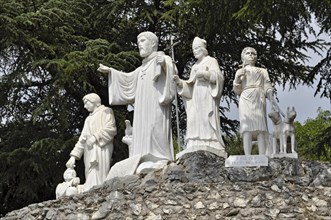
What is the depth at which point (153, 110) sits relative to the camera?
37.0 feet

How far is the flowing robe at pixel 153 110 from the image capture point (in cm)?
1116

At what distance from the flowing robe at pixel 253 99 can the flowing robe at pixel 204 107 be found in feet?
1.26

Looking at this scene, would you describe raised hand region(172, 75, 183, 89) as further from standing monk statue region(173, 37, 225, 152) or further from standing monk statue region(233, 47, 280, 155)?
standing monk statue region(233, 47, 280, 155)

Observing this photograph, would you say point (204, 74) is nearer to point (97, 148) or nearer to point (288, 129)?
point (288, 129)

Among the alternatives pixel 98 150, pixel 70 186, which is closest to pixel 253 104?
pixel 98 150

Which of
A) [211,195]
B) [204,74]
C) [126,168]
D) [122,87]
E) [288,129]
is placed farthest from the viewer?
[122,87]

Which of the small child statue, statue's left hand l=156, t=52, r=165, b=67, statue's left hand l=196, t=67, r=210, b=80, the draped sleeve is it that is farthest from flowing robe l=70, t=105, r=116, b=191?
statue's left hand l=196, t=67, r=210, b=80

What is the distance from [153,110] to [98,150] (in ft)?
3.92

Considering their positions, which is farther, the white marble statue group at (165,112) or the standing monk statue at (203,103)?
the standing monk statue at (203,103)

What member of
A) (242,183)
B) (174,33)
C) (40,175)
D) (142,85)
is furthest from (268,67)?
(242,183)

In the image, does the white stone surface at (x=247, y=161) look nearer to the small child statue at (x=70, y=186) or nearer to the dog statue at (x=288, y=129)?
the dog statue at (x=288, y=129)

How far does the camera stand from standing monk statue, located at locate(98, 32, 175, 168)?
36.6ft

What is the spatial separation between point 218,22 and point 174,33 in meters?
3.07

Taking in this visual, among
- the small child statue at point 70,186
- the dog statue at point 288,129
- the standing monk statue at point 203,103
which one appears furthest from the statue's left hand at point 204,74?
the small child statue at point 70,186
